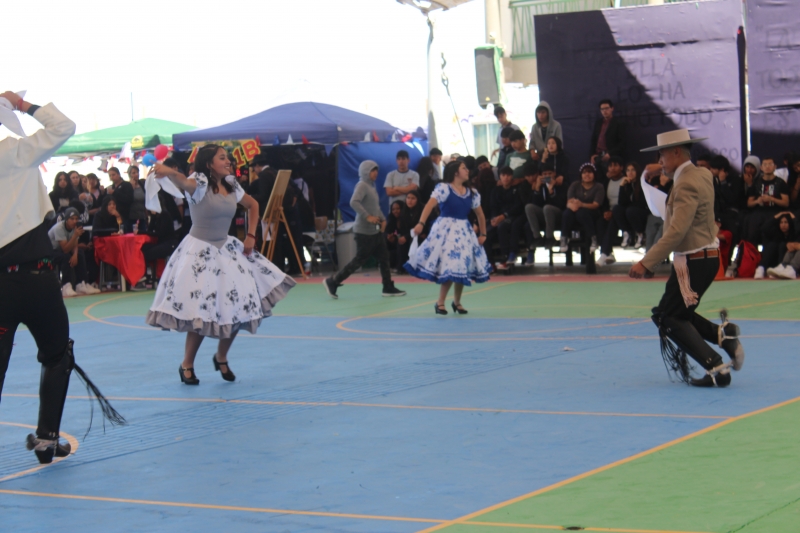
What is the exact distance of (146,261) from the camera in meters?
19.1

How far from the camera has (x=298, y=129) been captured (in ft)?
70.8

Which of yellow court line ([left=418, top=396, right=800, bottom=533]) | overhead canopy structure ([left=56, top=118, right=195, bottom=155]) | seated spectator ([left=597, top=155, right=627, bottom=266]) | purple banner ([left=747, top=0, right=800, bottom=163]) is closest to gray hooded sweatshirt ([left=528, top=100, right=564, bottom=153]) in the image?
seated spectator ([left=597, top=155, right=627, bottom=266])

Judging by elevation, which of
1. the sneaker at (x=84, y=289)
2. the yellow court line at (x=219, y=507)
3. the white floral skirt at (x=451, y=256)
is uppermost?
the white floral skirt at (x=451, y=256)

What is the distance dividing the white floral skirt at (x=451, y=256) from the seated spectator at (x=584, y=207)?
180 inches

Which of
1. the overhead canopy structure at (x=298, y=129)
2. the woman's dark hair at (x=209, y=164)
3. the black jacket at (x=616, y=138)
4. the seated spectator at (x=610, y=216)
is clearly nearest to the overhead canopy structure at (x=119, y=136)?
the overhead canopy structure at (x=298, y=129)

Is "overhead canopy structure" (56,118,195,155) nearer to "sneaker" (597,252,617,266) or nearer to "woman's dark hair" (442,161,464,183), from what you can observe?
"sneaker" (597,252,617,266)

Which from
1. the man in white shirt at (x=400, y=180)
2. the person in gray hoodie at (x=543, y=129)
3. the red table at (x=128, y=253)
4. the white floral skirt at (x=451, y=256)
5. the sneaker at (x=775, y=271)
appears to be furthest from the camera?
the man in white shirt at (x=400, y=180)

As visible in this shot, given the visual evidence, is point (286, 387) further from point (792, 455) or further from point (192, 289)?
point (792, 455)

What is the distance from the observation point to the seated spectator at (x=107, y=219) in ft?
63.4

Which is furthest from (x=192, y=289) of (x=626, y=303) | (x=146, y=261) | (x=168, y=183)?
(x=146, y=261)

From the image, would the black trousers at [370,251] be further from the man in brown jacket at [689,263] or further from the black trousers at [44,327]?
the black trousers at [44,327]

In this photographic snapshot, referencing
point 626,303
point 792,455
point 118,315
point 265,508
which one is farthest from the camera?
point 118,315

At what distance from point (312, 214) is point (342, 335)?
9.90 m

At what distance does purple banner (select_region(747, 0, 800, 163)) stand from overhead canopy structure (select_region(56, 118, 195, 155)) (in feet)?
57.5
